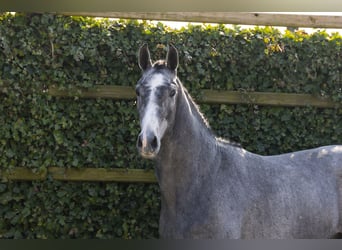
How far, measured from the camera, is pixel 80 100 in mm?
4332

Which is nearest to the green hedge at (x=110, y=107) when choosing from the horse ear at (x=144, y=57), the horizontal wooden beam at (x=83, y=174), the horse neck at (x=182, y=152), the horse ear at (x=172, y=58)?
the horizontal wooden beam at (x=83, y=174)

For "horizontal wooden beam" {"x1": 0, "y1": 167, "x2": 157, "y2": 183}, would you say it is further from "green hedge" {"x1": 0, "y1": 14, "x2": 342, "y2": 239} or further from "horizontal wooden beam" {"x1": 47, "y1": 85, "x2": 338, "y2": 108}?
"horizontal wooden beam" {"x1": 47, "y1": 85, "x2": 338, "y2": 108}

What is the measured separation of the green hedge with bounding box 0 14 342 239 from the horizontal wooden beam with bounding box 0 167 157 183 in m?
0.06

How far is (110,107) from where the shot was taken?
14.3 feet

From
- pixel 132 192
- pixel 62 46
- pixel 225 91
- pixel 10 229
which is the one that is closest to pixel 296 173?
pixel 225 91

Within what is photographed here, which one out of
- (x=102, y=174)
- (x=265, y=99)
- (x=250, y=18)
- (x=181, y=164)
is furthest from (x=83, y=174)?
(x=250, y=18)

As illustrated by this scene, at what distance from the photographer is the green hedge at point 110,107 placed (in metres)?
4.20

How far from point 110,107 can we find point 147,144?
5.66 feet

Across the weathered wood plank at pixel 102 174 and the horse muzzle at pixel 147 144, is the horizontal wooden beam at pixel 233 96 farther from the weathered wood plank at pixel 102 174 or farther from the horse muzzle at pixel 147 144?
the horse muzzle at pixel 147 144

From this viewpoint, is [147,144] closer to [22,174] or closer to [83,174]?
[83,174]

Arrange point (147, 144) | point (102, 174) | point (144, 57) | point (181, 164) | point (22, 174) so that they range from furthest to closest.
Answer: point (102, 174) < point (22, 174) < point (144, 57) < point (181, 164) < point (147, 144)

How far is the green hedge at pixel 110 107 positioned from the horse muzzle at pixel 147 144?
1596mm

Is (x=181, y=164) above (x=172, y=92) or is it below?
below


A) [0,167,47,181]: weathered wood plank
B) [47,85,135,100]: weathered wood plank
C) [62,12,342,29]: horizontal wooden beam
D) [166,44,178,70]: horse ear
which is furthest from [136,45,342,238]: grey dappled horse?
[0,167,47,181]: weathered wood plank
